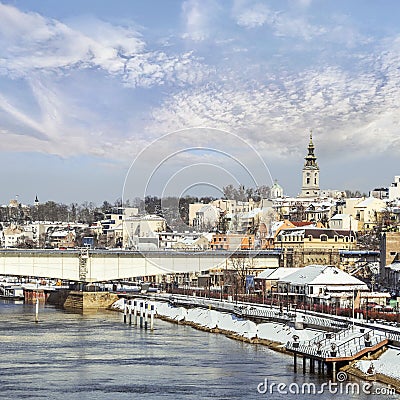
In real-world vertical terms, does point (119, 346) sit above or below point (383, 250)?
below

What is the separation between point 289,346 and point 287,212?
422 feet

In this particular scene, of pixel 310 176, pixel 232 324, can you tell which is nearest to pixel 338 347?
pixel 232 324

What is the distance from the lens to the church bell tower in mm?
197250

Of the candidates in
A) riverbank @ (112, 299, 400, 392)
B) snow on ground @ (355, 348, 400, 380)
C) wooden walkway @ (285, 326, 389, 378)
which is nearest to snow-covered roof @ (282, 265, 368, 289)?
riverbank @ (112, 299, 400, 392)

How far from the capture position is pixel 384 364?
3669 centimetres

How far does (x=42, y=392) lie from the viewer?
113ft

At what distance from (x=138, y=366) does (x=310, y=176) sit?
522ft

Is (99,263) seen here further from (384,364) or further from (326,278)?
(384,364)

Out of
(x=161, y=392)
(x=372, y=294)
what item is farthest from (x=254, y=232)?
(x=161, y=392)

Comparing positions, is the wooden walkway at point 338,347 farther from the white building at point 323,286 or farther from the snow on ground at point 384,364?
the white building at point 323,286

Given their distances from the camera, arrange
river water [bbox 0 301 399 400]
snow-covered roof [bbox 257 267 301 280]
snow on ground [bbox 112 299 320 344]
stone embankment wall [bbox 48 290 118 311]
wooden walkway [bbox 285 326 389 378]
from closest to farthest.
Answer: river water [bbox 0 301 399 400] → wooden walkway [bbox 285 326 389 378] → snow on ground [bbox 112 299 320 344] → snow-covered roof [bbox 257 267 301 280] → stone embankment wall [bbox 48 290 118 311]

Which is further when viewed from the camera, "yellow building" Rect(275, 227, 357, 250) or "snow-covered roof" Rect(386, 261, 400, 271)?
"yellow building" Rect(275, 227, 357, 250)

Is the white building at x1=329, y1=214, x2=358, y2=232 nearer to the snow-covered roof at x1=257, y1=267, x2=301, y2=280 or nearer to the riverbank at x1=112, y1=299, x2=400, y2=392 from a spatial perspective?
the snow-covered roof at x1=257, y1=267, x2=301, y2=280

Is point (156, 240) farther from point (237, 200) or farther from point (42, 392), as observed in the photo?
point (42, 392)
